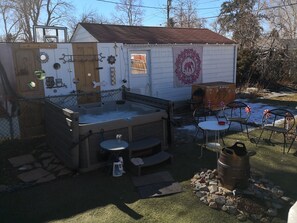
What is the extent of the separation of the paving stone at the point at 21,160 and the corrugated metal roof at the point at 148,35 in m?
4.01

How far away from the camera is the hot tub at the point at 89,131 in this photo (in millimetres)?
4770

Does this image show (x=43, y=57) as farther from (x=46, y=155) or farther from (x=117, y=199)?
(x=117, y=199)

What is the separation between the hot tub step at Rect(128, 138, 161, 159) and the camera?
4.96m

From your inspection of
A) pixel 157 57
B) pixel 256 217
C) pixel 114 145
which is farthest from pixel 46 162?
pixel 157 57

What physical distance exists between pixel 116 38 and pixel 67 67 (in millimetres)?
2051

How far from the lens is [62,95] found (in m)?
7.04

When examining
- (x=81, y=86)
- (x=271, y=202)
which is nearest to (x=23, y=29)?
(x=81, y=86)

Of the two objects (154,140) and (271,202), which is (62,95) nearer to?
(154,140)

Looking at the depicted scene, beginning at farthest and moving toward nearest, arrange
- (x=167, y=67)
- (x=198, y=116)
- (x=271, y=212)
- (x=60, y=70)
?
(x=167, y=67) < (x=198, y=116) < (x=60, y=70) < (x=271, y=212)

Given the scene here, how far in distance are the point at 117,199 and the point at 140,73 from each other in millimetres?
5593

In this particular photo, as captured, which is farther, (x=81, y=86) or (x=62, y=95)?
(x=81, y=86)

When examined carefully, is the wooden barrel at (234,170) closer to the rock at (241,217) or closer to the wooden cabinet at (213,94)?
the rock at (241,217)

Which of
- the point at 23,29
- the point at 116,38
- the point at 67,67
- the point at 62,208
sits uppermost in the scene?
the point at 23,29

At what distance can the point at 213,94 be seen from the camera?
360 inches
